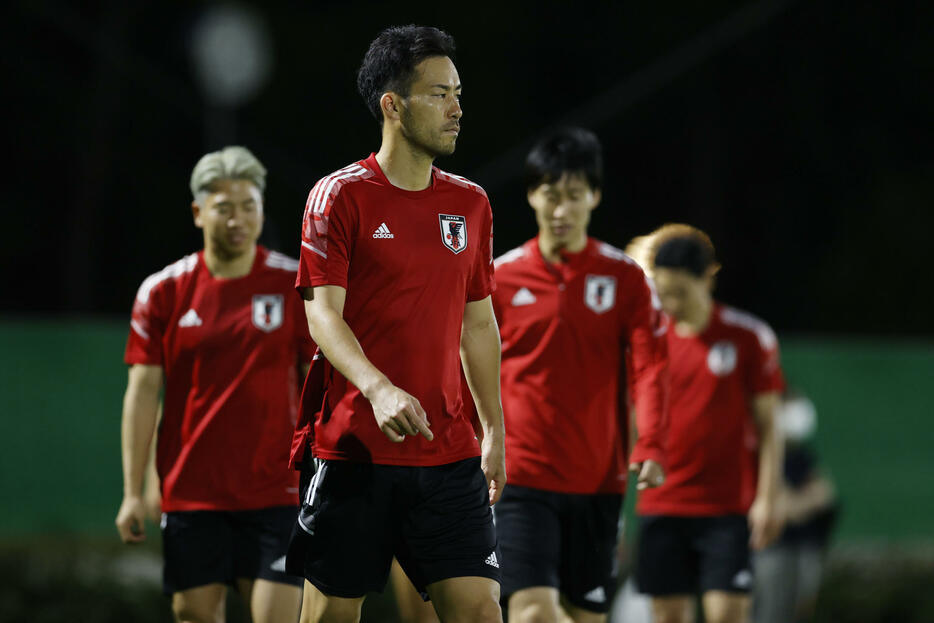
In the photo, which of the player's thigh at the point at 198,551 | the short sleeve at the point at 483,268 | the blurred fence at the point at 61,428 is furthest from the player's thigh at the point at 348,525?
the blurred fence at the point at 61,428

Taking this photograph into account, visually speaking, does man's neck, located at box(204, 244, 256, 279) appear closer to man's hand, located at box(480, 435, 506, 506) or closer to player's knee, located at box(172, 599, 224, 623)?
player's knee, located at box(172, 599, 224, 623)

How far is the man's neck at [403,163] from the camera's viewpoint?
16.3 ft

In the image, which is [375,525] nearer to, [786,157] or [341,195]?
[341,195]

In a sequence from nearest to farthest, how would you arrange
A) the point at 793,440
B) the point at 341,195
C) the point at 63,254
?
the point at 341,195
the point at 793,440
the point at 63,254

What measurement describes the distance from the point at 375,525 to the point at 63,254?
1819cm

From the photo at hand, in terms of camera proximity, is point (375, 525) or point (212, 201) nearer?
point (375, 525)

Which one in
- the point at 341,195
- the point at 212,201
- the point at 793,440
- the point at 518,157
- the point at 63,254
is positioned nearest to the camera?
the point at 341,195

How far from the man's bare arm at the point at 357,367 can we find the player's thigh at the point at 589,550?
2351mm

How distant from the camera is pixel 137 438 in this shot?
6.43m

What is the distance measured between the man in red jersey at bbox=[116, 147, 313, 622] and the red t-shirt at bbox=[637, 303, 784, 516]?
96.5 inches

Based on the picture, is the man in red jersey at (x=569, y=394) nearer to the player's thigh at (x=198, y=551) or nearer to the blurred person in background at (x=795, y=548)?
the player's thigh at (x=198, y=551)

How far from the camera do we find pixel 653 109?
24.7 m

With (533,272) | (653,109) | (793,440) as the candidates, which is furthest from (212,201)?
(653,109)

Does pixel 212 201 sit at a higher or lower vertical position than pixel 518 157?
lower
